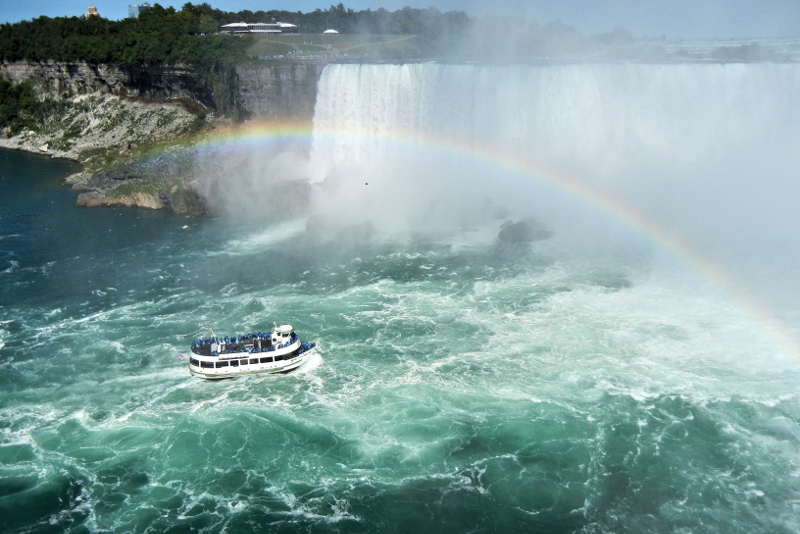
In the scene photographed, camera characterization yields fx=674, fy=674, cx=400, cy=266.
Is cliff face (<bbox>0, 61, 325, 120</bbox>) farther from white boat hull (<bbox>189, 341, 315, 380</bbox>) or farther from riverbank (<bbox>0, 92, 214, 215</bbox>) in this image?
white boat hull (<bbox>189, 341, 315, 380</bbox>)

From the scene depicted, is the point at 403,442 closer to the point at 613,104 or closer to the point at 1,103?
the point at 613,104

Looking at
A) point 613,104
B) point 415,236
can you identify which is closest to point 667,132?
point 613,104

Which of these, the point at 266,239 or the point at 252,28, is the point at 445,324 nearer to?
the point at 266,239

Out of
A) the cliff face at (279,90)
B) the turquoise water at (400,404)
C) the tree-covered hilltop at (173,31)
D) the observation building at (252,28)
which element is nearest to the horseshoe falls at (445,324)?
the turquoise water at (400,404)

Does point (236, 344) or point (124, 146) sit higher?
point (124, 146)

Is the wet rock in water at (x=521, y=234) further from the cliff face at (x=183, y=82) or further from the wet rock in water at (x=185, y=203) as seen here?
the wet rock in water at (x=185, y=203)

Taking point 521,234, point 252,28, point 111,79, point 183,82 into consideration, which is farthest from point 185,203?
point 252,28
